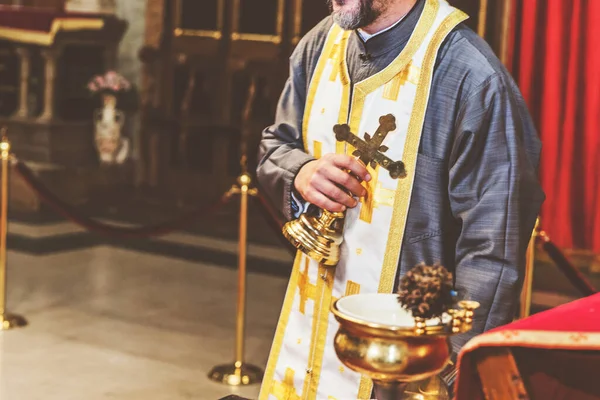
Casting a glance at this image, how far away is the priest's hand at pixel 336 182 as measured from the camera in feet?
6.97

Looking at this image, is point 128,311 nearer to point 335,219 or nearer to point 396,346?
point 335,219

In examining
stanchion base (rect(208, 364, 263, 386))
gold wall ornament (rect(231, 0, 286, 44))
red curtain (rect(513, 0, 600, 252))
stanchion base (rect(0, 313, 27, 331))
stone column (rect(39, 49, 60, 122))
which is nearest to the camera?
stanchion base (rect(208, 364, 263, 386))

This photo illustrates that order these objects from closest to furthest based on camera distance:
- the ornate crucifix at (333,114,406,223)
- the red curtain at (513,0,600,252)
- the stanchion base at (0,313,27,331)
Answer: the ornate crucifix at (333,114,406,223), the stanchion base at (0,313,27,331), the red curtain at (513,0,600,252)

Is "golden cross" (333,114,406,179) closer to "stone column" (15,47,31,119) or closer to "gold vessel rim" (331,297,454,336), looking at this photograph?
"gold vessel rim" (331,297,454,336)

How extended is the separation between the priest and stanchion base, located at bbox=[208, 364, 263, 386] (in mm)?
2523

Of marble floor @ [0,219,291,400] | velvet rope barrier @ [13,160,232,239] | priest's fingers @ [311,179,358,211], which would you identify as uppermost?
priest's fingers @ [311,179,358,211]

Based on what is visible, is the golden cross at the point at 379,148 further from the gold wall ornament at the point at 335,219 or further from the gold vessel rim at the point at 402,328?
the gold vessel rim at the point at 402,328

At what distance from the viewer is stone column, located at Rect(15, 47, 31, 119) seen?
9.16 metres

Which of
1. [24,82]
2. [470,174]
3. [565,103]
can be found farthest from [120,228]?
[470,174]

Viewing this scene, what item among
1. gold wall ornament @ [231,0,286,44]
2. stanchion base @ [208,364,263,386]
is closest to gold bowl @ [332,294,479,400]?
stanchion base @ [208,364,263,386]

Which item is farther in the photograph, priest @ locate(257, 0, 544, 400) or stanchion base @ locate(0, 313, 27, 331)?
stanchion base @ locate(0, 313, 27, 331)

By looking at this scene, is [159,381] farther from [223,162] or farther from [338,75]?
[223,162]

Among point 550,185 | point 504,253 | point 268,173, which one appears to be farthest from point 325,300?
point 550,185

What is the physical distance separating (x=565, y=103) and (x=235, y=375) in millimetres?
3145
